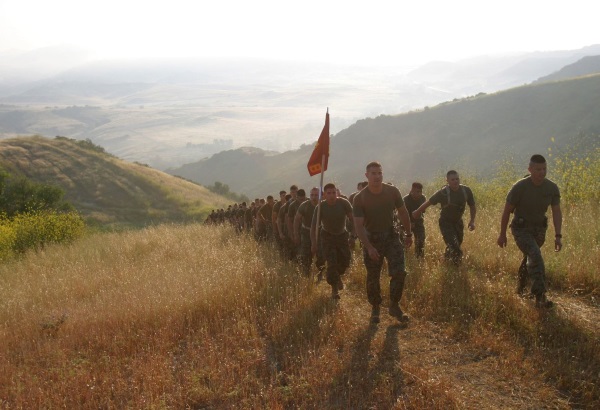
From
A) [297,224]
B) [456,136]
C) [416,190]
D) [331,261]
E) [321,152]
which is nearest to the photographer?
[331,261]

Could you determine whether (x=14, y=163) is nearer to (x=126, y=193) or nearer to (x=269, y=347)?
(x=126, y=193)

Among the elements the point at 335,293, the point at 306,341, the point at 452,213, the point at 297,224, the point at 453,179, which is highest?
the point at 453,179

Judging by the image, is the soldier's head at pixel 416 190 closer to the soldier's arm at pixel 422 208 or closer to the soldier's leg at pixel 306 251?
the soldier's arm at pixel 422 208

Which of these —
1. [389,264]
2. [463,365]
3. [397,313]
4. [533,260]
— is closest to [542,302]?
[533,260]

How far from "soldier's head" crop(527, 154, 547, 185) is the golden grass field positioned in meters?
1.48

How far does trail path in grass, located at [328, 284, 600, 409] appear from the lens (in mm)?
3707

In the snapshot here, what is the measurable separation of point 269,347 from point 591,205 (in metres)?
8.95

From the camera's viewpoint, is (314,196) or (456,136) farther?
(456,136)

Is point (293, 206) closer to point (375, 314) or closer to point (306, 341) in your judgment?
point (375, 314)

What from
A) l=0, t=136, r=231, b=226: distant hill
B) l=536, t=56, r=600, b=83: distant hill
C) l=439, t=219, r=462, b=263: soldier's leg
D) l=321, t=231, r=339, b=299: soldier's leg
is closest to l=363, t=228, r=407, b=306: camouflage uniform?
l=321, t=231, r=339, b=299: soldier's leg

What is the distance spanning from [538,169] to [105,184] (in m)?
51.5

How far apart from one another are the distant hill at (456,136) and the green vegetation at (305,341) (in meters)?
62.8

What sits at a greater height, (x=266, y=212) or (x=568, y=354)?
(x=266, y=212)

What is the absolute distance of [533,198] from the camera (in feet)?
18.1
